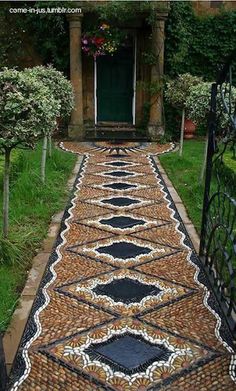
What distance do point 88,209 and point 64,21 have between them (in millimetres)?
5928

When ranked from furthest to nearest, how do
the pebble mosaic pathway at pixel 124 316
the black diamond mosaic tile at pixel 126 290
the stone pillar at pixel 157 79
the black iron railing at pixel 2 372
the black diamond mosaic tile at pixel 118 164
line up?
1. the stone pillar at pixel 157 79
2. the black diamond mosaic tile at pixel 118 164
3. the black diamond mosaic tile at pixel 126 290
4. the pebble mosaic pathway at pixel 124 316
5. the black iron railing at pixel 2 372

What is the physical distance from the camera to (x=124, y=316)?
2725mm

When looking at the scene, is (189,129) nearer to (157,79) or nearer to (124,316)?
(157,79)

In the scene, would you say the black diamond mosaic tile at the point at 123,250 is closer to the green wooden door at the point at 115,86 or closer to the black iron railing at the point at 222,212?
the black iron railing at the point at 222,212

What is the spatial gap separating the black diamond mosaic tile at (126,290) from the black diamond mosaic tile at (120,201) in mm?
1934

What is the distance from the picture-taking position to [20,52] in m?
9.80

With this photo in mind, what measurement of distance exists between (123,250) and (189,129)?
6542 mm

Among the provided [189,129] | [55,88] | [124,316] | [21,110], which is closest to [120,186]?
[55,88]

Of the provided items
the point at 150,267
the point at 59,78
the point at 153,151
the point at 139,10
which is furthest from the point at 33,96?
the point at 139,10

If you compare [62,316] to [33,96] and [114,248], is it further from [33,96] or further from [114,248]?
[33,96]

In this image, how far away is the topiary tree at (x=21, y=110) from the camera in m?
3.28

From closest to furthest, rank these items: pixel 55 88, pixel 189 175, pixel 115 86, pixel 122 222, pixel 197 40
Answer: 1. pixel 122 222
2. pixel 55 88
3. pixel 189 175
4. pixel 197 40
5. pixel 115 86

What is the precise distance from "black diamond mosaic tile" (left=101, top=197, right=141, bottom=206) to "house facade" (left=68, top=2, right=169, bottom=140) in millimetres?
4358

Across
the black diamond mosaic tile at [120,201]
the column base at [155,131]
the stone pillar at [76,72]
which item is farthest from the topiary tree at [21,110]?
the column base at [155,131]
